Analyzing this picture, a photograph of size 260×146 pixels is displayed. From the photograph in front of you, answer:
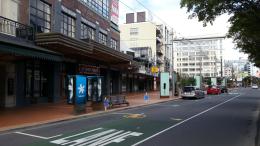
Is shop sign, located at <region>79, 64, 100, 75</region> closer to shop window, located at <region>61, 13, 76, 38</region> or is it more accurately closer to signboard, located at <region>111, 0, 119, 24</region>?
shop window, located at <region>61, 13, 76, 38</region>

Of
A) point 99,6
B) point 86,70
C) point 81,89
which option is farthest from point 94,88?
point 99,6

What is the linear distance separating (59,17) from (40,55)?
10.1m

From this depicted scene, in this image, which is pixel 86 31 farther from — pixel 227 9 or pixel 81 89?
pixel 227 9

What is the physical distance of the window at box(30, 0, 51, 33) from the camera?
26484 millimetres

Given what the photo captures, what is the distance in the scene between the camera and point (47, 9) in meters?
28.8

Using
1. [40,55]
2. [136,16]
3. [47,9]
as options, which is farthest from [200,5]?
[136,16]

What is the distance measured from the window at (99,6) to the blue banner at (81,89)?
15319 mm

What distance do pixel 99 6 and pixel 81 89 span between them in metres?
20.8

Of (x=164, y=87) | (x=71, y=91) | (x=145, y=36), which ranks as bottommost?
(x=164, y=87)

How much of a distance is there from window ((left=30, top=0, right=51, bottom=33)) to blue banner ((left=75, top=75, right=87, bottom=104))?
6733mm

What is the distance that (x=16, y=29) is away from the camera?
23.4 meters

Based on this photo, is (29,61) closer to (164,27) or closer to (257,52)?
(257,52)

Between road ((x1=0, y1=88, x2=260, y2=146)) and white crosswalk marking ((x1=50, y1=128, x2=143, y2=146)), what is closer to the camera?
white crosswalk marking ((x1=50, y1=128, x2=143, y2=146))

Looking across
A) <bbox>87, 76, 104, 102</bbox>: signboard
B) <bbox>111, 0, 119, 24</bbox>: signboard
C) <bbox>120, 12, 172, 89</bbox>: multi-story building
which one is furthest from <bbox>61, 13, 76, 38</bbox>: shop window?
<bbox>120, 12, 172, 89</bbox>: multi-story building
